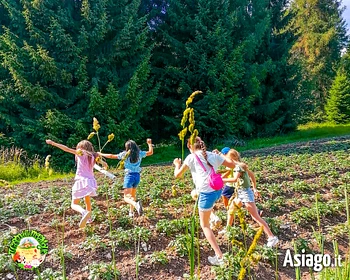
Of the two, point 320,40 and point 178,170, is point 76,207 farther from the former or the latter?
point 320,40

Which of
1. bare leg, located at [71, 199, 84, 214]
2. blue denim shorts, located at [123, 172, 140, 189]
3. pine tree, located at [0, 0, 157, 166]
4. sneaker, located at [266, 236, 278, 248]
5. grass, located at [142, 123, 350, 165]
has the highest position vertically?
pine tree, located at [0, 0, 157, 166]

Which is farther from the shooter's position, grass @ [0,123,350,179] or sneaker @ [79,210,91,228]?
grass @ [0,123,350,179]

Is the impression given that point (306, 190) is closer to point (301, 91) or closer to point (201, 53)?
point (201, 53)

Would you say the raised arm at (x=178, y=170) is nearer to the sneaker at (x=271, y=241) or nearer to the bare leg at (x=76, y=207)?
the sneaker at (x=271, y=241)

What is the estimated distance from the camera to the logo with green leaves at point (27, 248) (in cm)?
199

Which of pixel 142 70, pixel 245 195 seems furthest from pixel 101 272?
pixel 142 70

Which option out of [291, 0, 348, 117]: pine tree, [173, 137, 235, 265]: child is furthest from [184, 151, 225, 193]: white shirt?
[291, 0, 348, 117]: pine tree

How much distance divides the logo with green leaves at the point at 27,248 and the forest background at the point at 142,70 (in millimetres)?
11854

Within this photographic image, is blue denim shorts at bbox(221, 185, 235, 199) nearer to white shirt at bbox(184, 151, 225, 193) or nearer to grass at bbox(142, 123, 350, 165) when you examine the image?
white shirt at bbox(184, 151, 225, 193)

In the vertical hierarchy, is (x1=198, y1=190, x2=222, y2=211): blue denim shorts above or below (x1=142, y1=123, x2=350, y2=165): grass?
below

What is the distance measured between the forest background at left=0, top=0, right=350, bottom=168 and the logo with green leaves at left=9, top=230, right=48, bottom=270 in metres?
11.9

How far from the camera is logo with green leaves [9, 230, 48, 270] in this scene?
1988mm

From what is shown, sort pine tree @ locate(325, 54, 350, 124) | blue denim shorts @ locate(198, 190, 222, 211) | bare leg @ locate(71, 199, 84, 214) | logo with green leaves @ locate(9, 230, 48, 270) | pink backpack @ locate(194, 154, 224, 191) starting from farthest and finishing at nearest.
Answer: pine tree @ locate(325, 54, 350, 124) → bare leg @ locate(71, 199, 84, 214) → blue denim shorts @ locate(198, 190, 222, 211) → pink backpack @ locate(194, 154, 224, 191) → logo with green leaves @ locate(9, 230, 48, 270)

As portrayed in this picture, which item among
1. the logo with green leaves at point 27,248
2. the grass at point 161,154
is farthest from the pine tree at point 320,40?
the logo with green leaves at point 27,248
